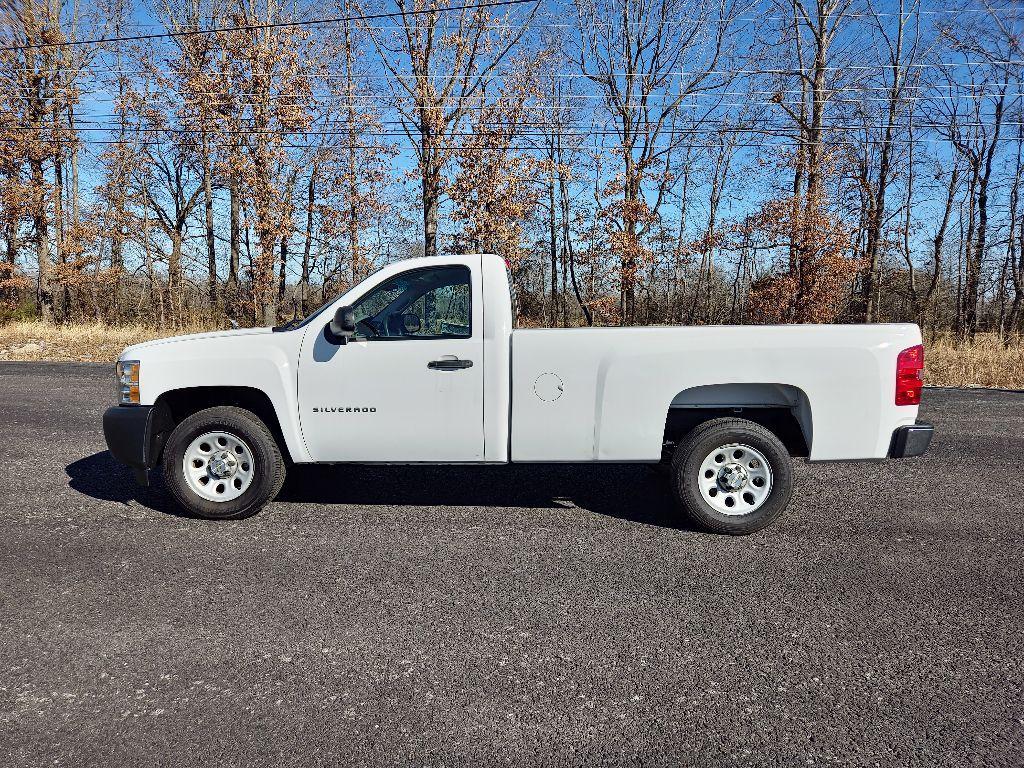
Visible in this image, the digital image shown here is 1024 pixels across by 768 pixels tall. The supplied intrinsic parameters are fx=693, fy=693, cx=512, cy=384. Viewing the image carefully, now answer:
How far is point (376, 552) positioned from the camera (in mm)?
4535

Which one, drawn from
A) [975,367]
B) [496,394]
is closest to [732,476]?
[496,394]

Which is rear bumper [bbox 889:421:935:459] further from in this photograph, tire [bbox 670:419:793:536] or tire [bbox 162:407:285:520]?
tire [bbox 162:407:285:520]

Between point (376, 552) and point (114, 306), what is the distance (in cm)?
3296

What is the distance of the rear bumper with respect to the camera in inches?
187

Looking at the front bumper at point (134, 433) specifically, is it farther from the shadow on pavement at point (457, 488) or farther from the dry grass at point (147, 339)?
the dry grass at point (147, 339)

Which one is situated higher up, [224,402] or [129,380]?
[129,380]

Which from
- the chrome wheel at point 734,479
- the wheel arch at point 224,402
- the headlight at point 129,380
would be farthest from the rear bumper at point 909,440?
the headlight at point 129,380

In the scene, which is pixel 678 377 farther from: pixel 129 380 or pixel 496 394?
pixel 129 380

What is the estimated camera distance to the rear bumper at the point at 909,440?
Result: 476 centimetres

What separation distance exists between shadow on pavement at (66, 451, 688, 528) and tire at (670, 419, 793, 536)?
328mm

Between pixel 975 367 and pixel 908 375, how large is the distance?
13614mm

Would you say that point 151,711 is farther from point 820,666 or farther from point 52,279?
point 52,279

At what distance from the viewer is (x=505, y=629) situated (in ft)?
11.4

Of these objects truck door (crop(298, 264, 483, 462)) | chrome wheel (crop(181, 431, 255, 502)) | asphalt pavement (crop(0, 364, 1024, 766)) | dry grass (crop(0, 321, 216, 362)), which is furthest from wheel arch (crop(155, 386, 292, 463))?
dry grass (crop(0, 321, 216, 362))
